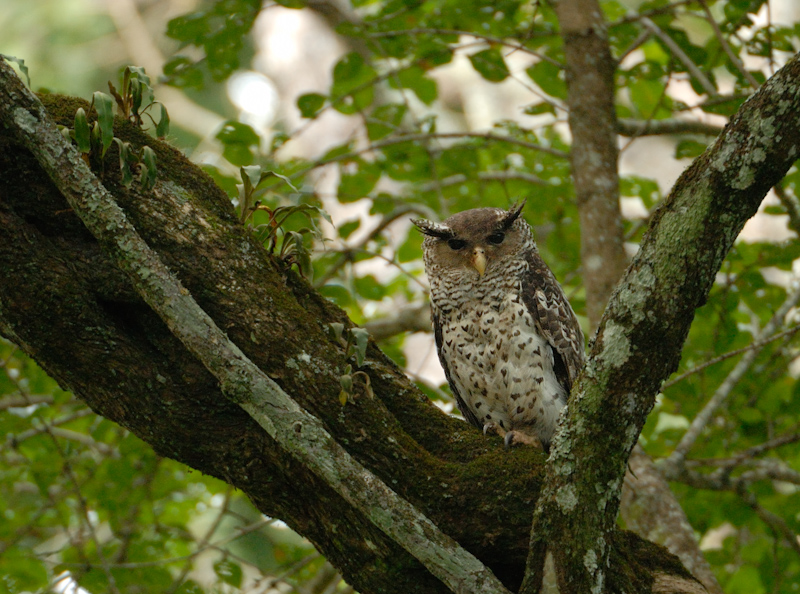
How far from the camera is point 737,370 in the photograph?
462cm

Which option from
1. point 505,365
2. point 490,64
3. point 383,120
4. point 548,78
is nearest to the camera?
point 505,365

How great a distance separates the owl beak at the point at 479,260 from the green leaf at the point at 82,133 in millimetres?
2301

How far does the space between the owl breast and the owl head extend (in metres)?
0.28

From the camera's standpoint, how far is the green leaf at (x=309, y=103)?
4.92 metres

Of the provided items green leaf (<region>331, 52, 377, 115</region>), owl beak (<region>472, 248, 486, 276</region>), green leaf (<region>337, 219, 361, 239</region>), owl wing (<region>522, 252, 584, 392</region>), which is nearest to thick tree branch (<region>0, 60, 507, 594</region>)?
owl wing (<region>522, 252, 584, 392</region>)

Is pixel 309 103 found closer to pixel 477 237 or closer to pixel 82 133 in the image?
pixel 477 237

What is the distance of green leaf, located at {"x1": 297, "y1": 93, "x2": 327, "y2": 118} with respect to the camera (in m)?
4.92

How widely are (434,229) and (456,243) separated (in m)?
0.15

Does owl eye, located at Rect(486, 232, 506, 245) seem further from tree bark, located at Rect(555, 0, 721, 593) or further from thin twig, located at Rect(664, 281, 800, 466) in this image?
thin twig, located at Rect(664, 281, 800, 466)

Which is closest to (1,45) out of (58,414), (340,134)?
(340,134)

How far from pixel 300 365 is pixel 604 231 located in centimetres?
266

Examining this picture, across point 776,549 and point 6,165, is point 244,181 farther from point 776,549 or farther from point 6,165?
Result: point 776,549

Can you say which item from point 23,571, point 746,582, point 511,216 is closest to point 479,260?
point 511,216

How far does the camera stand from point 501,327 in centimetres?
396
